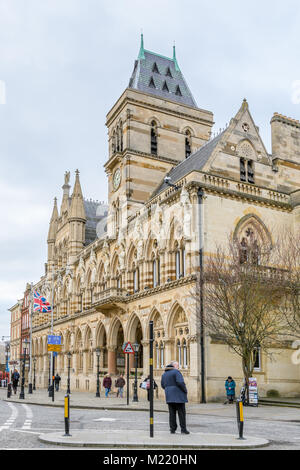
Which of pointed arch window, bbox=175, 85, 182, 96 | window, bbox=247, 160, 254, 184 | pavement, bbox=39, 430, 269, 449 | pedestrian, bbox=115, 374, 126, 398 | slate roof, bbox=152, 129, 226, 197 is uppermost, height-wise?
pointed arch window, bbox=175, 85, 182, 96

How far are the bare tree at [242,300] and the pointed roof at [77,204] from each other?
29679mm

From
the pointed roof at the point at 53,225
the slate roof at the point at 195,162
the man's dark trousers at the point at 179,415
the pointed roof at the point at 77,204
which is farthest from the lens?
the pointed roof at the point at 53,225

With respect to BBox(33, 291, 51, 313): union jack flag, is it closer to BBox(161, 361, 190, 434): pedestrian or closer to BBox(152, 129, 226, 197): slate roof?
BBox(152, 129, 226, 197): slate roof

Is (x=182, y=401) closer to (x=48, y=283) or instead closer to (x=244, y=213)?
(x=244, y=213)

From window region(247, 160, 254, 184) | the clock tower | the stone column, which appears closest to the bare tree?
window region(247, 160, 254, 184)

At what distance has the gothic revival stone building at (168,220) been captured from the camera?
31703mm

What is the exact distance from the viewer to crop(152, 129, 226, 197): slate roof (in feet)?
120

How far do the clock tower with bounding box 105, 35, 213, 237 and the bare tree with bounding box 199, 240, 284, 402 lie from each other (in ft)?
49.1

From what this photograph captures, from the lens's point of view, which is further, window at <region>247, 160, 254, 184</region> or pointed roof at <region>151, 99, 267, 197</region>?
window at <region>247, 160, 254, 184</region>

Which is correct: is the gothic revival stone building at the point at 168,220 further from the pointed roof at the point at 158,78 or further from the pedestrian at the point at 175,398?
the pedestrian at the point at 175,398

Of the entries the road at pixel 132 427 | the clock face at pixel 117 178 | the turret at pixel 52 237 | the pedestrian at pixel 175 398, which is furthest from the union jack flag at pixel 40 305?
the pedestrian at pixel 175 398

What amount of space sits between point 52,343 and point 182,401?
22381 mm

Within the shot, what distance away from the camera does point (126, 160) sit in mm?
43594
